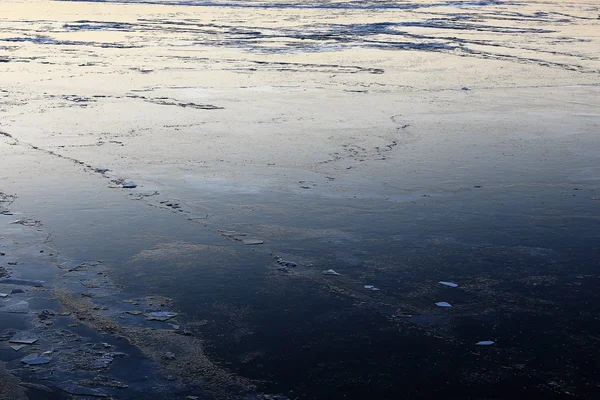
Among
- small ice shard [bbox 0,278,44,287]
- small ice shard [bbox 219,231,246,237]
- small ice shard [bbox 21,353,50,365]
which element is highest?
small ice shard [bbox 219,231,246,237]

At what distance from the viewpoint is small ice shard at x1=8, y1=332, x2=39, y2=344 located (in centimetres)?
460

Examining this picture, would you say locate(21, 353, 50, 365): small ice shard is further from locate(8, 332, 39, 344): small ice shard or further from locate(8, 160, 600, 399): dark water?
locate(8, 160, 600, 399): dark water

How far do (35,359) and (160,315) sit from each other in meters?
0.86

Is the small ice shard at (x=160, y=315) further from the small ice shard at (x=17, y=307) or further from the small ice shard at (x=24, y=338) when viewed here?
the small ice shard at (x=17, y=307)

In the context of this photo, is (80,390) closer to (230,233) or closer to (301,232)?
(230,233)

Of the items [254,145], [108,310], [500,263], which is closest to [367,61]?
[254,145]

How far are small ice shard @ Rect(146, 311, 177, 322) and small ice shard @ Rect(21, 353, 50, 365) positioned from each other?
2.43 feet

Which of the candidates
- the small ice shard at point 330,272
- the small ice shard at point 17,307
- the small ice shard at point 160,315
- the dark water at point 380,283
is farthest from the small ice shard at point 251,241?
the small ice shard at point 17,307

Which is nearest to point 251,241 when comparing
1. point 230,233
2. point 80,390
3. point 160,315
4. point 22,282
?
point 230,233

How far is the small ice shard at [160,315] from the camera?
4.93m

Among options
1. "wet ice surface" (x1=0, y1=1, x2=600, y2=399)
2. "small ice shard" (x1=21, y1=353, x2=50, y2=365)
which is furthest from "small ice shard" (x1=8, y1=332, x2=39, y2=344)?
"small ice shard" (x1=21, y1=353, x2=50, y2=365)

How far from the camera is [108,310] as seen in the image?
5.04 m

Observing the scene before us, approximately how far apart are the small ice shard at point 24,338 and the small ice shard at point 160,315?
27.6 inches

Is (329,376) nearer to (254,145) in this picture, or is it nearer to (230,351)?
(230,351)
